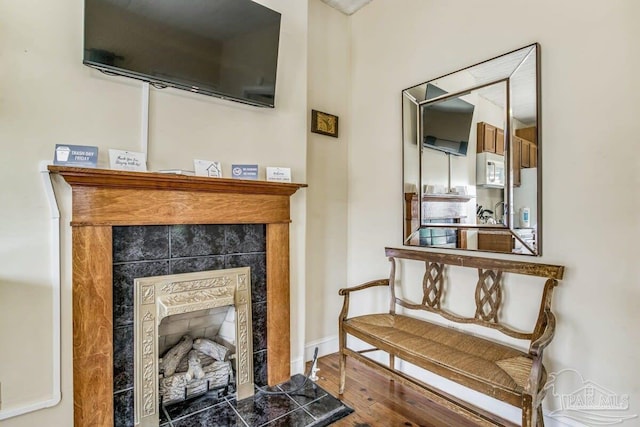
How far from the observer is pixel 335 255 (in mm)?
2875

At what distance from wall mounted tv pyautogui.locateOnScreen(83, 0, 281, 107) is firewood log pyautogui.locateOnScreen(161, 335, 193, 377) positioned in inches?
60.8

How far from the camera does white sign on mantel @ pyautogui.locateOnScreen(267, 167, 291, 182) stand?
2193 mm

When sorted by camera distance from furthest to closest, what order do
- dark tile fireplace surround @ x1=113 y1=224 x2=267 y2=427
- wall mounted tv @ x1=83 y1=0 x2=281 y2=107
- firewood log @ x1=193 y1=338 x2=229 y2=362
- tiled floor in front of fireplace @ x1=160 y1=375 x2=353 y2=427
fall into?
firewood log @ x1=193 y1=338 x2=229 y2=362 → tiled floor in front of fireplace @ x1=160 y1=375 x2=353 y2=427 → dark tile fireplace surround @ x1=113 y1=224 x2=267 y2=427 → wall mounted tv @ x1=83 y1=0 x2=281 y2=107

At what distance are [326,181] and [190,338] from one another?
5.18ft

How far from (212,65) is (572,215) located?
2142 millimetres

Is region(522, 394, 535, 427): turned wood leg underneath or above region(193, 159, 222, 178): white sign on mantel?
underneath

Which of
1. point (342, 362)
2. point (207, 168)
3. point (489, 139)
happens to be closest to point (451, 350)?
point (342, 362)

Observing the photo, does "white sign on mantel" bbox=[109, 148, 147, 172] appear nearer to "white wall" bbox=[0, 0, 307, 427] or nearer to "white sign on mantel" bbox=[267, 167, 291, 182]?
"white wall" bbox=[0, 0, 307, 427]

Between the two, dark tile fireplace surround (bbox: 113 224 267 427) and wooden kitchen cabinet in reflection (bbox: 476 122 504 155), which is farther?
wooden kitchen cabinet in reflection (bbox: 476 122 504 155)

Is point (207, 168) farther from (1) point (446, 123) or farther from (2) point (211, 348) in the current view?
(1) point (446, 123)

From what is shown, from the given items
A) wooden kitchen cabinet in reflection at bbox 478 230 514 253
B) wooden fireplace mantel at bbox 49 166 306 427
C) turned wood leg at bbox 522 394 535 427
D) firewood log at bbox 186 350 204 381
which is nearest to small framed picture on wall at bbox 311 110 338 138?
wooden fireplace mantel at bbox 49 166 306 427

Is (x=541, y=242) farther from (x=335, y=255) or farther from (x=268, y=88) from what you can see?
(x=268, y=88)

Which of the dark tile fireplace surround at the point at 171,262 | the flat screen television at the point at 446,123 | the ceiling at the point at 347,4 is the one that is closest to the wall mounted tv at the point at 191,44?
the dark tile fireplace surround at the point at 171,262

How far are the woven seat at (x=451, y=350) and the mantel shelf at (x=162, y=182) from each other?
1.07 metres
